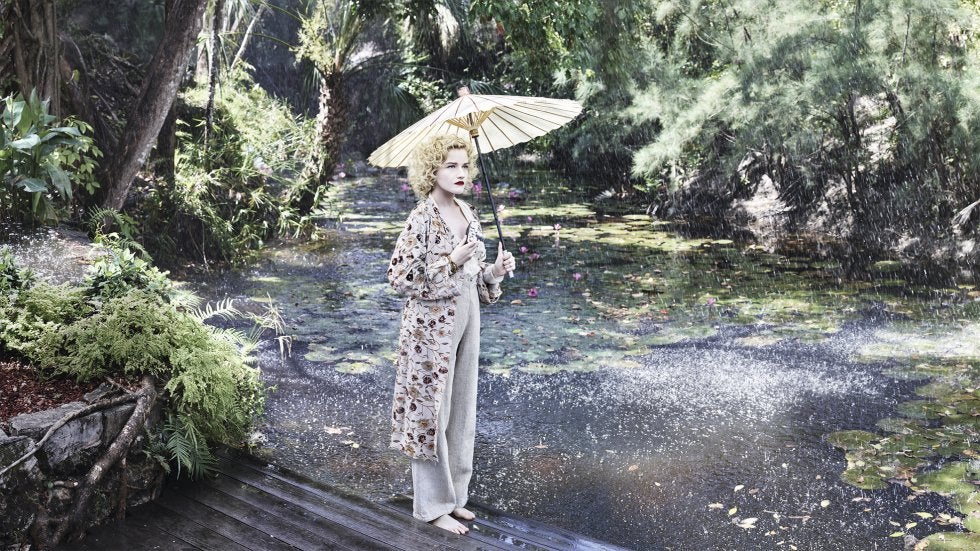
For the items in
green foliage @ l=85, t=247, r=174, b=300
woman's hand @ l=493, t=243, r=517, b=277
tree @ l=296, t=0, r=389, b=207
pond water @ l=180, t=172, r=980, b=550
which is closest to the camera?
woman's hand @ l=493, t=243, r=517, b=277

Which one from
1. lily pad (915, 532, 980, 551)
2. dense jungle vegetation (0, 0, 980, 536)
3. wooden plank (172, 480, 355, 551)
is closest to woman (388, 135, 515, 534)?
wooden plank (172, 480, 355, 551)

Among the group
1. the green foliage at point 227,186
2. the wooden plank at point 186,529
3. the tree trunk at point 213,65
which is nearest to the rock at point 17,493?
the wooden plank at point 186,529

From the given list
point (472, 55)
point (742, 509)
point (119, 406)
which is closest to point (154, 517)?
point (119, 406)

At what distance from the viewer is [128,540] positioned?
3508 millimetres

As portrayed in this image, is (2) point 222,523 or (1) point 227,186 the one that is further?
(1) point 227,186

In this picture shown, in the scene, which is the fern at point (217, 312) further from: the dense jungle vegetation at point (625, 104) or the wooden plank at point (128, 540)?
the dense jungle vegetation at point (625, 104)

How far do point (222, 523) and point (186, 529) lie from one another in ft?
0.45

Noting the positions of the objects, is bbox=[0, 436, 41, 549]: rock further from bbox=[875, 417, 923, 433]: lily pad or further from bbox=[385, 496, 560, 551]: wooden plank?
bbox=[875, 417, 923, 433]: lily pad

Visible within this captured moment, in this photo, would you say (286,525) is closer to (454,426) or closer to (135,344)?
(454,426)

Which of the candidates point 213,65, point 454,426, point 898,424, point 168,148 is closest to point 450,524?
point 454,426

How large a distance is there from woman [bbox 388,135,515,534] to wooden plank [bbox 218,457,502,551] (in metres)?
0.09

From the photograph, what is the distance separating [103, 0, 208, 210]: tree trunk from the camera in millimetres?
8445

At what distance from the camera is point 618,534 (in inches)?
167

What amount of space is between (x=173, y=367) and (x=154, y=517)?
0.67 meters
